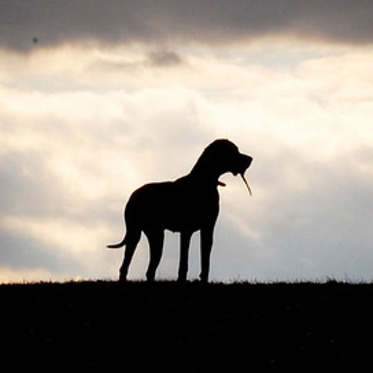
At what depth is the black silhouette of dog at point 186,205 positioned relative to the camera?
24312 millimetres

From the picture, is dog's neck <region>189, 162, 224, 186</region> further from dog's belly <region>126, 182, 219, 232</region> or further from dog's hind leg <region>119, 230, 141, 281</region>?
dog's hind leg <region>119, 230, 141, 281</region>

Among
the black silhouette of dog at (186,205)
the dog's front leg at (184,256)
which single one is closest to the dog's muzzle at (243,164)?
the black silhouette of dog at (186,205)

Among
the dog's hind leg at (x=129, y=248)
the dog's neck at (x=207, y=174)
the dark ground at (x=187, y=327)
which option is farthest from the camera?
the dog's hind leg at (x=129, y=248)

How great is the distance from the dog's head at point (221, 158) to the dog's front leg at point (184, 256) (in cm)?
160

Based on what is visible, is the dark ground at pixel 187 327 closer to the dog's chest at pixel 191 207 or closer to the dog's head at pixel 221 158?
the dog's chest at pixel 191 207

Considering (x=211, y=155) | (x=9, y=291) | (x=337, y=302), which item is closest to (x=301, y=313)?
(x=337, y=302)

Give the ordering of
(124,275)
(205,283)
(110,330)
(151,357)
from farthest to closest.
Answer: (124,275)
(205,283)
(110,330)
(151,357)

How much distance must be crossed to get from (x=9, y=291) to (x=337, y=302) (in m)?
7.08

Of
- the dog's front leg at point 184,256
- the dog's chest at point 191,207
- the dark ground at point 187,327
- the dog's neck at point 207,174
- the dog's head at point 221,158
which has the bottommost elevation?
the dark ground at point 187,327

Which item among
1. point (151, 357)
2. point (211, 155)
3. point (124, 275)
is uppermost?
point (211, 155)

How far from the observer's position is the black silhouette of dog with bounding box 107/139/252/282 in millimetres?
24312

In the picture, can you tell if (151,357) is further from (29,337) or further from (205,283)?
(205,283)

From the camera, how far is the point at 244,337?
20.0 metres

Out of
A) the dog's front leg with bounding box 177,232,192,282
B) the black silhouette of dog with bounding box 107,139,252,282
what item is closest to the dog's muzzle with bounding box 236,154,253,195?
the black silhouette of dog with bounding box 107,139,252,282
